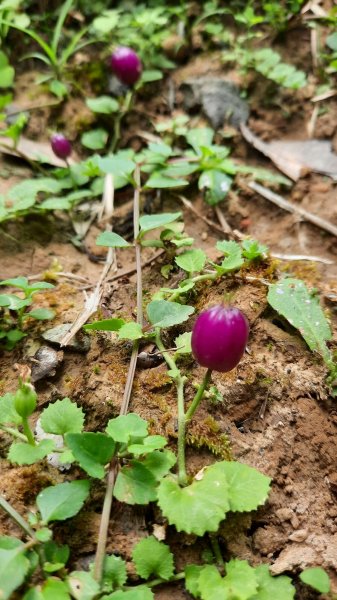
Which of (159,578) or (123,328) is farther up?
(123,328)

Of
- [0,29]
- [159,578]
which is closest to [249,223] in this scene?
[159,578]

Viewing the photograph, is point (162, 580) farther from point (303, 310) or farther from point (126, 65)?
point (126, 65)

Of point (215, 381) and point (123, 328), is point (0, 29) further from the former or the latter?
point (215, 381)

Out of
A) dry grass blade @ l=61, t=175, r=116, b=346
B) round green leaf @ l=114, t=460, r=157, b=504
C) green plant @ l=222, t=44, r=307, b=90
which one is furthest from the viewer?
green plant @ l=222, t=44, r=307, b=90

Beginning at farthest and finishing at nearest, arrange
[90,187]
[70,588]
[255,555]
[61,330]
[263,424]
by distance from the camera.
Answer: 1. [90,187]
2. [61,330]
3. [263,424]
4. [255,555]
5. [70,588]

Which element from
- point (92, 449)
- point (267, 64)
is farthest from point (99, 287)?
point (267, 64)

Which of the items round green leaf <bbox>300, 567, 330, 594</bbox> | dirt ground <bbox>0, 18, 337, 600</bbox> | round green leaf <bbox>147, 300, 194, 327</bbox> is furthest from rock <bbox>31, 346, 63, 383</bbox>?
round green leaf <bbox>300, 567, 330, 594</bbox>

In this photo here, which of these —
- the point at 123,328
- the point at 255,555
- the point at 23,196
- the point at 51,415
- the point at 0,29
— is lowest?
the point at 255,555

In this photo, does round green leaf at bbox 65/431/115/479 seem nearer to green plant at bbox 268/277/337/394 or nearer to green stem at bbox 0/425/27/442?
green stem at bbox 0/425/27/442
